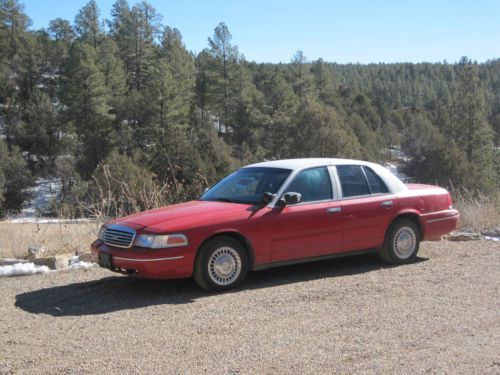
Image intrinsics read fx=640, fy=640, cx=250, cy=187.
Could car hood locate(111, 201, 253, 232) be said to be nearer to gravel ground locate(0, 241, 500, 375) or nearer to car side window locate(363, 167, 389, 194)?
gravel ground locate(0, 241, 500, 375)

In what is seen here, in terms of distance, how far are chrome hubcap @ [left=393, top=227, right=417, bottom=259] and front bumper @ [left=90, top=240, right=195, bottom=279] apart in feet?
9.87

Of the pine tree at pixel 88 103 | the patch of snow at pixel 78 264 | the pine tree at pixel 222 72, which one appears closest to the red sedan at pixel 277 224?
the patch of snow at pixel 78 264

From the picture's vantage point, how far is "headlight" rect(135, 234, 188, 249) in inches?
271

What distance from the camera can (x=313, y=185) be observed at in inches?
315

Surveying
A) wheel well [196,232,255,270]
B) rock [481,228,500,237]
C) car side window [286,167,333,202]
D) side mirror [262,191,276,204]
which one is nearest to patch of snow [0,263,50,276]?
wheel well [196,232,255,270]

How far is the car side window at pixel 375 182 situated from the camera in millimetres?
8470

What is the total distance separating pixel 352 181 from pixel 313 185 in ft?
2.08

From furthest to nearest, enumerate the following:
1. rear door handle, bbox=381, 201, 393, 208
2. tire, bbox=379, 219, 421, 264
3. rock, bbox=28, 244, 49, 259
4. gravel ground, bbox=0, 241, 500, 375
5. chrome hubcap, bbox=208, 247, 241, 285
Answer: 1. rock, bbox=28, 244, 49, 259
2. tire, bbox=379, 219, 421, 264
3. rear door handle, bbox=381, 201, 393, 208
4. chrome hubcap, bbox=208, 247, 241, 285
5. gravel ground, bbox=0, 241, 500, 375

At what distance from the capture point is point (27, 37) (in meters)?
84.1

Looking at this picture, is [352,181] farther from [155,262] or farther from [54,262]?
[54,262]

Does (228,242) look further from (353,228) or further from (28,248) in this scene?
(28,248)

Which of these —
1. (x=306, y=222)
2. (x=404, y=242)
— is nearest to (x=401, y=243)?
(x=404, y=242)

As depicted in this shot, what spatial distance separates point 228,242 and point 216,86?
273 feet

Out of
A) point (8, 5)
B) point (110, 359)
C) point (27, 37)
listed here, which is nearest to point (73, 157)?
point (27, 37)
